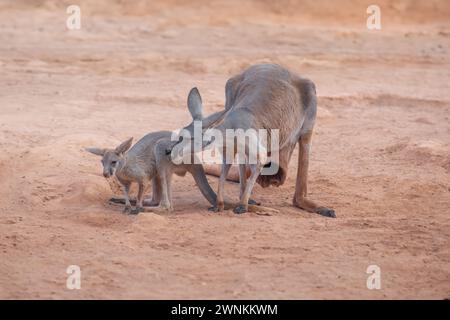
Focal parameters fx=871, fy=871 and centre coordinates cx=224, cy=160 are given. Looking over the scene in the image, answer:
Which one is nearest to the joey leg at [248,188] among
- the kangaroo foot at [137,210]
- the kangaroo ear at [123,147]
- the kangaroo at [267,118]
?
the kangaroo at [267,118]

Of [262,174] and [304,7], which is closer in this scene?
[262,174]

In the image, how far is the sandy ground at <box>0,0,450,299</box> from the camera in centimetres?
548

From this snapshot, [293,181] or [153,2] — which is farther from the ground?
[153,2]

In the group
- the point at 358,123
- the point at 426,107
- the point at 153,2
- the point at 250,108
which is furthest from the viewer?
the point at 153,2

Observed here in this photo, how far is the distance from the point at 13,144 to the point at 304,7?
9047 mm

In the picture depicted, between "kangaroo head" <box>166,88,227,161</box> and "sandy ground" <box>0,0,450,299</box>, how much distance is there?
0.53 m

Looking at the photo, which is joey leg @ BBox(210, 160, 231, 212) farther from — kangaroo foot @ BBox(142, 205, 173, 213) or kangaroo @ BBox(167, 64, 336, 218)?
kangaroo foot @ BBox(142, 205, 173, 213)

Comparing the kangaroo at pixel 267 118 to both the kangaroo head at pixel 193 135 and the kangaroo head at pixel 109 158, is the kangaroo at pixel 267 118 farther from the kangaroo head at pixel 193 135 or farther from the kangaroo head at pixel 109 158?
the kangaroo head at pixel 109 158

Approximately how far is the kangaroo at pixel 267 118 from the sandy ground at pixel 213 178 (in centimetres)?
22

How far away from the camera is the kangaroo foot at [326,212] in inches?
274

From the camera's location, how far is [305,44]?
46.6ft

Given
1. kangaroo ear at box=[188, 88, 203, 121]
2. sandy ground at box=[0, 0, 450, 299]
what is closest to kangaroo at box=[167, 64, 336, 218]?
kangaroo ear at box=[188, 88, 203, 121]
